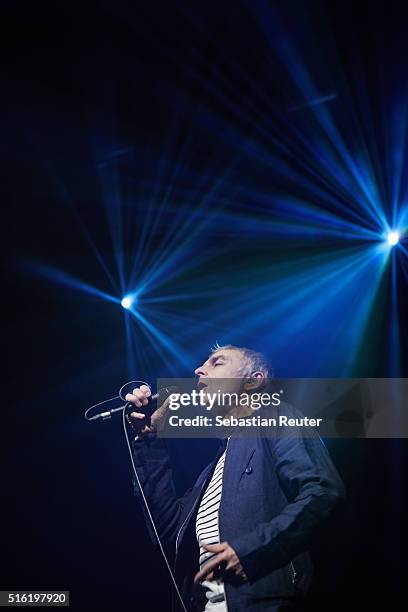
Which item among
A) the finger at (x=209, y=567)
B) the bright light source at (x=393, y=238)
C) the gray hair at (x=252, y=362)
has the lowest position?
Result: the finger at (x=209, y=567)

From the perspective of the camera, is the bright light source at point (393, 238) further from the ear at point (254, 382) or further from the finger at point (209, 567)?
the finger at point (209, 567)

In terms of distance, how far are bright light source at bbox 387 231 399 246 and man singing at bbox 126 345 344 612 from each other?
101 centimetres

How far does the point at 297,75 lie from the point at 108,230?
1.26 m

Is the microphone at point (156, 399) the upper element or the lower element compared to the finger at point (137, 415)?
upper

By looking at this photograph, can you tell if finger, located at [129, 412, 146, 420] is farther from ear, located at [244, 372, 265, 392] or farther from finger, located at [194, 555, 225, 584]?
finger, located at [194, 555, 225, 584]

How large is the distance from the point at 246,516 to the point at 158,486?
0.44 m

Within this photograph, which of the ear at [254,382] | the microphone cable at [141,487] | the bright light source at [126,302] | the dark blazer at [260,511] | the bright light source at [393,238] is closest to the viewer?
the dark blazer at [260,511]

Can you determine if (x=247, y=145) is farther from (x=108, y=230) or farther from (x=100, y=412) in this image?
(x=100, y=412)

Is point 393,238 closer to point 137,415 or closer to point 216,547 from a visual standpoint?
point 137,415

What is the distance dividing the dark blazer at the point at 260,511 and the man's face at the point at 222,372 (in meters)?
0.25

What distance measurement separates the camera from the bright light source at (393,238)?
9.72ft

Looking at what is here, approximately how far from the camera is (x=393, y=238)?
2971mm

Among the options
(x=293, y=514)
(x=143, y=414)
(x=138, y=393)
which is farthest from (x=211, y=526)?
(x=138, y=393)

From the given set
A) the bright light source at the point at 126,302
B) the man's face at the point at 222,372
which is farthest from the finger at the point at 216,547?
the bright light source at the point at 126,302
